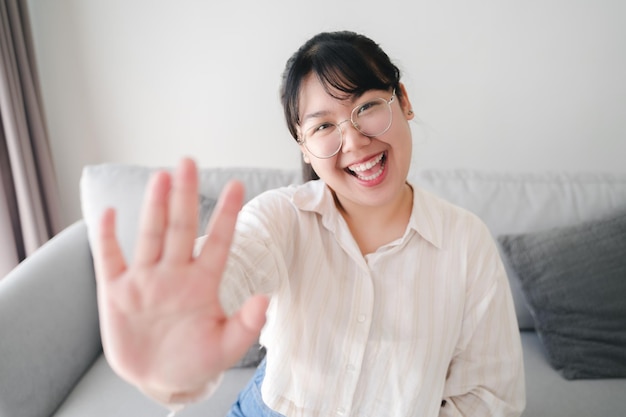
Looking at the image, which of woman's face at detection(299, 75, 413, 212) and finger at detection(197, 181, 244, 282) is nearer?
finger at detection(197, 181, 244, 282)

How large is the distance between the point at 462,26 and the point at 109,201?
1.43 meters

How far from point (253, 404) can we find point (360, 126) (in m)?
A: 0.67

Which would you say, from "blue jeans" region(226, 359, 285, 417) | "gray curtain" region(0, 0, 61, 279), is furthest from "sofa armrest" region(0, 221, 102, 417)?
"blue jeans" region(226, 359, 285, 417)


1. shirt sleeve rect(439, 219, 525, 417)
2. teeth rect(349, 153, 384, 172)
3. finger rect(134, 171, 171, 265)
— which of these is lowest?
shirt sleeve rect(439, 219, 525, 417)

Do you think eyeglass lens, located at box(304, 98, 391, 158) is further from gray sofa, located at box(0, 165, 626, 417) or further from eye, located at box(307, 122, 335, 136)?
gray sofa, located at box(0, 165, 626, 417)

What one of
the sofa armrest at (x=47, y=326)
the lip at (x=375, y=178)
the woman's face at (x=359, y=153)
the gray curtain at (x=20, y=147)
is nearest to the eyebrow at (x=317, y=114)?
the woman's face at (x=359, y=153)

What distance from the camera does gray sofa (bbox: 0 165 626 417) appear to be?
43.9 inches

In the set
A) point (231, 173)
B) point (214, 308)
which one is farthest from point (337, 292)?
point (231, 173)

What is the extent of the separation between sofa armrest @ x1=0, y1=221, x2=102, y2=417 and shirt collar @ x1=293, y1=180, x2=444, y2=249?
2.60 ft

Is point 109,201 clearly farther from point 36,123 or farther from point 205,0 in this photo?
point 205,0

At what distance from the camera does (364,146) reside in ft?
2.68

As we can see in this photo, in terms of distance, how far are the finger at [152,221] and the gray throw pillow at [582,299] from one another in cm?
118

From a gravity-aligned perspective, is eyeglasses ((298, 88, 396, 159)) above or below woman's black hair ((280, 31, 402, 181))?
below

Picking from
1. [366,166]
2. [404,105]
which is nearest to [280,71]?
[404,105]
